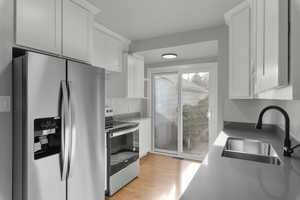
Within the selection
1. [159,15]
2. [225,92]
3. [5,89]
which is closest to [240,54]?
[225,92]

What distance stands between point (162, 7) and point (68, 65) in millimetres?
1355

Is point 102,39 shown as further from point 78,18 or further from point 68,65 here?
point 68,65

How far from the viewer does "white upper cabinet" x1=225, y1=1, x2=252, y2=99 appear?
6.03ft

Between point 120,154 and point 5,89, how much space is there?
1.66 m

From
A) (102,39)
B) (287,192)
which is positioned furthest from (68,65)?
(287,192)

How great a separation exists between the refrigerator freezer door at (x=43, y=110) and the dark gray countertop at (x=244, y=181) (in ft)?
3.87

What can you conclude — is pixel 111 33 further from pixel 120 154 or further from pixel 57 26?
pixel 120 154

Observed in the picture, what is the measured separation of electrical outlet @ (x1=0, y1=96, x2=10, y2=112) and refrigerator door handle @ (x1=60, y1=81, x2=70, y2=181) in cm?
39

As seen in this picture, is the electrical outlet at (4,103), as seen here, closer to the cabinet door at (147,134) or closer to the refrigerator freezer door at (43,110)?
the refrigerator freezer door at (43,110)

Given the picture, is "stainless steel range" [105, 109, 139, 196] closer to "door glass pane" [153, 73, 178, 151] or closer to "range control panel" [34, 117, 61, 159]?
"range control panel" [34, 117, 61, 159]

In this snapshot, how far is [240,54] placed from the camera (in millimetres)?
1929

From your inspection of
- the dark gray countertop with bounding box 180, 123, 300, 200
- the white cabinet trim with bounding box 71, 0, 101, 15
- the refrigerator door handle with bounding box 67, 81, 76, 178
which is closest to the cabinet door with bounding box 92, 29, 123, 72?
the white cabinet trim with bounding box 71, 0, 101, 15

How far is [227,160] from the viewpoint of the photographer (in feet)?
3.55

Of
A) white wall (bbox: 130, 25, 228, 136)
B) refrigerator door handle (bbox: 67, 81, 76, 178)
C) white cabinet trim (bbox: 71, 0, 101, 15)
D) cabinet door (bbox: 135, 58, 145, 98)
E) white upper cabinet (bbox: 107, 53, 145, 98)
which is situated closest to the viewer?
refrigerator door handle (bbox: 67, 81, 76, 178)
